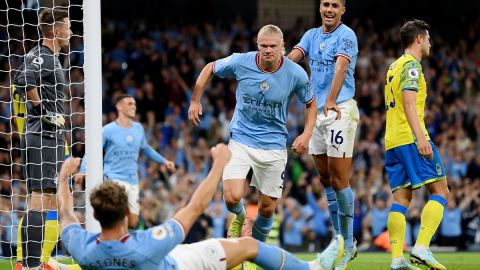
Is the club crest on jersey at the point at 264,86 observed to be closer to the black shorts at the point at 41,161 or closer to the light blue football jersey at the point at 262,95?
the light blue football jersey at the point at 262,95

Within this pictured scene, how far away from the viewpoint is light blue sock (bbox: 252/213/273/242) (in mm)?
8812

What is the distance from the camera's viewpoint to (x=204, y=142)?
19359 millimetres

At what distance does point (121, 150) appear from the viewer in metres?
13.2

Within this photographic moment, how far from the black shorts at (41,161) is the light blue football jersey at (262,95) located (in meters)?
1.75

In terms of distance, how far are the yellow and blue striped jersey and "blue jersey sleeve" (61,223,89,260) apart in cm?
375

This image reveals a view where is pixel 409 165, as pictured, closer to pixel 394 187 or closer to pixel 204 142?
pixel 394 187

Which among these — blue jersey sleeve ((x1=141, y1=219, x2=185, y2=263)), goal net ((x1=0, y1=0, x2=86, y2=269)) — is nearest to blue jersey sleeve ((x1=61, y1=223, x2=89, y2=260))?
blue jersey sleeve ((x1=141, y1=219, x2=185, y2=263))

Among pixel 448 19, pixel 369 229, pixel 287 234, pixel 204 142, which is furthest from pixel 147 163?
pixel 448 19

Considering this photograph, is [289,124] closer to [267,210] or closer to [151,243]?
[267,210]

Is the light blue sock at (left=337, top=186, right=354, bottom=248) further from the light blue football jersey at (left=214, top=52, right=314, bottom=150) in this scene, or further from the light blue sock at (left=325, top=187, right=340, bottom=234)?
the light blue football jersey at (left=214, top=52, right=314, bottom=150)

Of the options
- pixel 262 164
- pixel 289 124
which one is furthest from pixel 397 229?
pixel 289 124

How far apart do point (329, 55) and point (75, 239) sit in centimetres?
392

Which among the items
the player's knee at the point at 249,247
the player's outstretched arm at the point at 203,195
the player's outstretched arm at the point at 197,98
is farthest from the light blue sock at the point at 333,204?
the player's outstretched arm at the point at 203,195

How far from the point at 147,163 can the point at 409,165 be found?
10.8 meters
